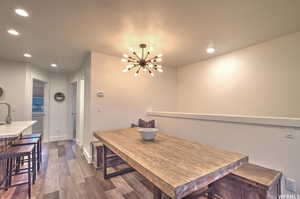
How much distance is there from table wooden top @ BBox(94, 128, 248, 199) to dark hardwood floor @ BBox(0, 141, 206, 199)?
51cm

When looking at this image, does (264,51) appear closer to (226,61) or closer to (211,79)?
(226,61)

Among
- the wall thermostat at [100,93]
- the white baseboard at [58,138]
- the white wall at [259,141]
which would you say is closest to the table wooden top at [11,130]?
the wall thermostat at [100,93]

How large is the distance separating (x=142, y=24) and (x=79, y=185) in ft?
9.24

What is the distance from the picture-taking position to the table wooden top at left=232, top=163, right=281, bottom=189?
139cm

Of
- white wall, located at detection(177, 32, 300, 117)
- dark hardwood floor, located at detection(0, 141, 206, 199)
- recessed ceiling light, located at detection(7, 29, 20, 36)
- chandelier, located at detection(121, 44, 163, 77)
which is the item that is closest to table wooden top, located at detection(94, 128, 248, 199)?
dark hardwood floor, located at detection(0, 141, 206, 199)

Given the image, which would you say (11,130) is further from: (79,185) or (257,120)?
(257,120)

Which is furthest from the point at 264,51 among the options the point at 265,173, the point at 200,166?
the point at 200,166

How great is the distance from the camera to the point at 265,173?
156cm

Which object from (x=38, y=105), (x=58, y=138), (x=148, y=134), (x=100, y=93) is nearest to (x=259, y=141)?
(x=148, y=134)

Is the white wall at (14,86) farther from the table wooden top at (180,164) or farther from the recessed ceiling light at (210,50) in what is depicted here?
the recessed ceiling light at (210,50)

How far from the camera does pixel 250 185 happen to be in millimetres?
1460

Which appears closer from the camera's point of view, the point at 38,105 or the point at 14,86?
the point at 14,86

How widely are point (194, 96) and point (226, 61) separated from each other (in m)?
1.28

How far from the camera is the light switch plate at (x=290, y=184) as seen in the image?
152 cm
